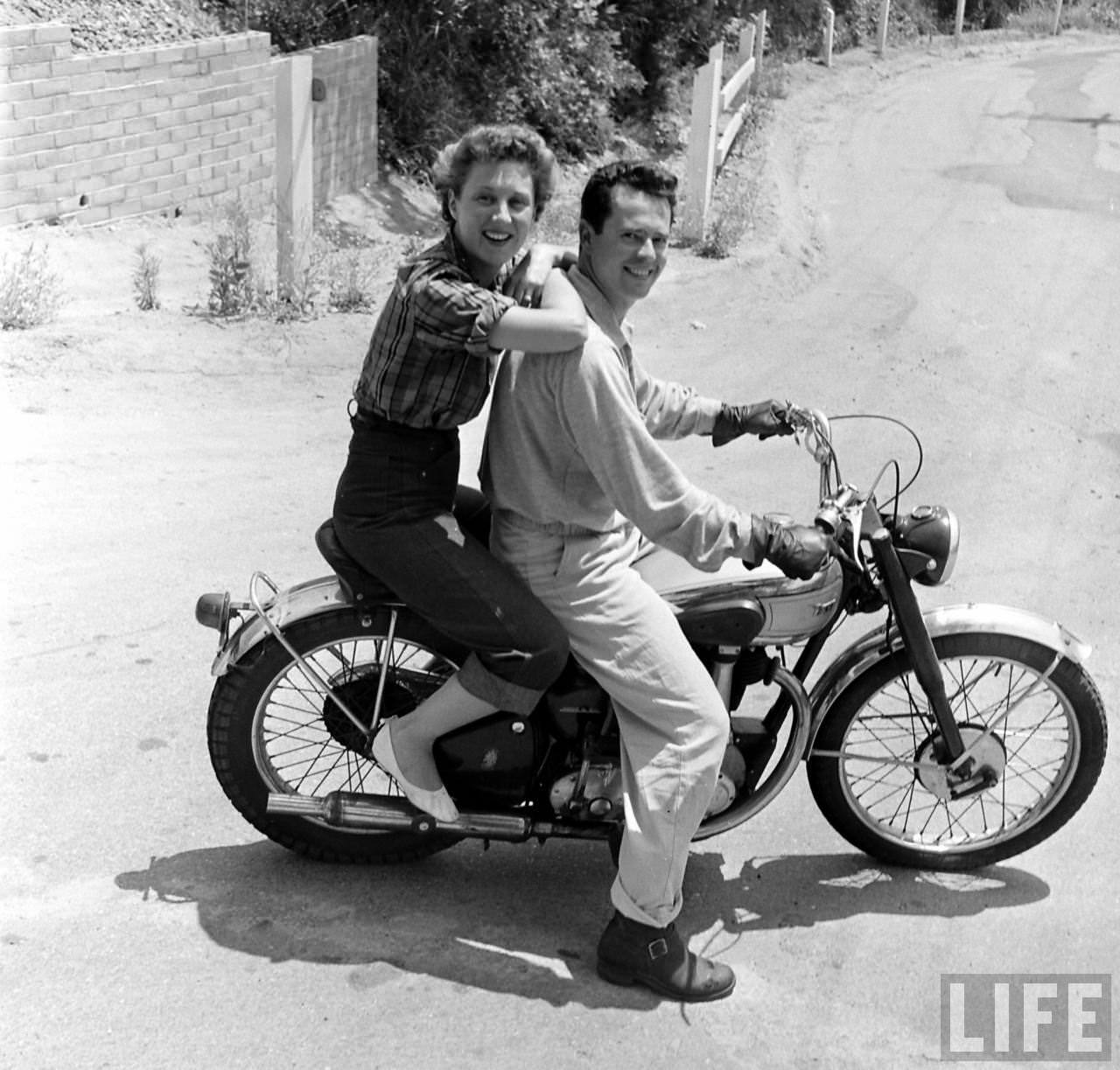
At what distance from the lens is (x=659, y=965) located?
11.6 ft

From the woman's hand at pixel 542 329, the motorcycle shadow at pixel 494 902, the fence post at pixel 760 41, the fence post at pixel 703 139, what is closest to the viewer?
the woman's hand at pixel 542 329

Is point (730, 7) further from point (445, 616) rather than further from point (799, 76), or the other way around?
point (445, 616)

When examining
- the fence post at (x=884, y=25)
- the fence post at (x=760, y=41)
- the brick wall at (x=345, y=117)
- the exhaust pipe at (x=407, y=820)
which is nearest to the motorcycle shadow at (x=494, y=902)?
the exhaust pipe at (x=407, y=820)

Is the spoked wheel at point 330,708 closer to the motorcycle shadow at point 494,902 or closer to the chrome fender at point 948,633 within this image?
the motorcycle shadow at point 494,902

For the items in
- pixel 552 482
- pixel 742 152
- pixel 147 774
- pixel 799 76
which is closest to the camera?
pixel 552 482

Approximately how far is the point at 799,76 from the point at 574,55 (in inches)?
415

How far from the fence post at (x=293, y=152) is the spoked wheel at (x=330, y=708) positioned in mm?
5678

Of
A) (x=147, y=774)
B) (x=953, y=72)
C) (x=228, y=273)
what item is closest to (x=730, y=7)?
(x=953, y=72)

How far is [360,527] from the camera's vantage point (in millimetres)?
3562

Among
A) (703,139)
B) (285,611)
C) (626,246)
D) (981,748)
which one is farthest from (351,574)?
(703,139)

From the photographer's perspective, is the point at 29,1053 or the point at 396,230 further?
the point at 396,230

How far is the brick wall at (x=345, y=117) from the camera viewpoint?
12.4 metres

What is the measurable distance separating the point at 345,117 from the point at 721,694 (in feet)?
33.1

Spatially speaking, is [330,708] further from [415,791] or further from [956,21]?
[956,21]
